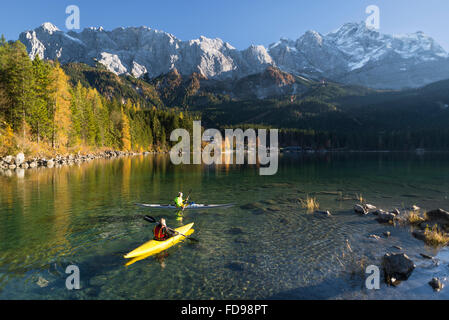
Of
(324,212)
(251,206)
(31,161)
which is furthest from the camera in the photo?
(31,161)

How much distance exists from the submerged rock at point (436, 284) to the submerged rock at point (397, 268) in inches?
33.3

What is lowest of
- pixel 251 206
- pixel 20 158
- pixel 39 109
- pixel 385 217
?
pixel 251 206

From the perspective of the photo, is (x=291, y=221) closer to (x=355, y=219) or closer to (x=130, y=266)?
(x=355, y=219)

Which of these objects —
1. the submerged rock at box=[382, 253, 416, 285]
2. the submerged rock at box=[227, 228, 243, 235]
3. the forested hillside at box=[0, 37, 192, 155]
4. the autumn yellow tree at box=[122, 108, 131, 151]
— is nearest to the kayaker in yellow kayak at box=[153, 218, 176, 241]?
the submerged rock at box=[227, 228, 243, 235]

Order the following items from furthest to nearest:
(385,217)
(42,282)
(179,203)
Result: (179,203)
(385,217)
(42,282)

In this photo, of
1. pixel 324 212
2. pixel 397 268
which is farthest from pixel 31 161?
pixel 397 268

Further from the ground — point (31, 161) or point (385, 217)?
point (31, 161)

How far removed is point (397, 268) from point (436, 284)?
1446 mm

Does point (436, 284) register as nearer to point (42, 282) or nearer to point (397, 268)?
point (397, 268)

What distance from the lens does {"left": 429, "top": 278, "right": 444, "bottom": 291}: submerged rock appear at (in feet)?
35.3

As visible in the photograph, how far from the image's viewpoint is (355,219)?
21453 mm

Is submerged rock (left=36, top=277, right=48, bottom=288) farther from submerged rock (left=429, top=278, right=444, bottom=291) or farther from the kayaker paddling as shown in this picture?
submerged rock (left=429, top=278, right=444, bottom=291)

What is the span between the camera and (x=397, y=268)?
11.7 metres

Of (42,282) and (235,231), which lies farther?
(235,231)
